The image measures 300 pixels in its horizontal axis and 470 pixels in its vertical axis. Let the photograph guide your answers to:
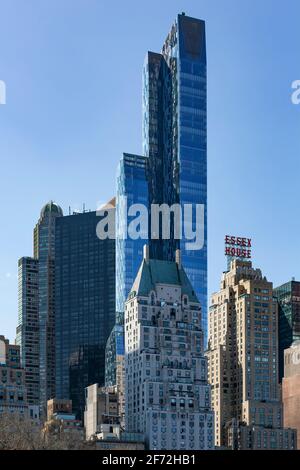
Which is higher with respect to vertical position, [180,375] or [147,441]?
[180,375]

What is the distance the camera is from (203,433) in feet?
620
